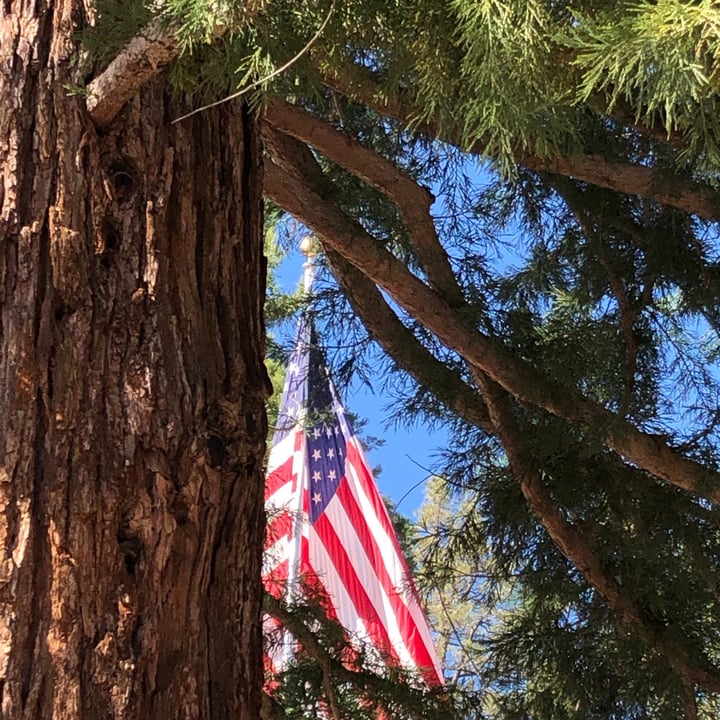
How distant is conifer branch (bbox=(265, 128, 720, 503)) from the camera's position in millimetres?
1469

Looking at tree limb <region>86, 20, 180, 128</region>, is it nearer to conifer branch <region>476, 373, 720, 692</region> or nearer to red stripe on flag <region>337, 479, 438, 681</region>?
conifer branch <region>476, 373, 720, 692</region>

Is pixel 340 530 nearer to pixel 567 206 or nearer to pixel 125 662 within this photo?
pixel 567 206

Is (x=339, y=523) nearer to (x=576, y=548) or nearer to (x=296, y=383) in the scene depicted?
(x=296, y=383)

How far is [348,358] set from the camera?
2141 millimetres

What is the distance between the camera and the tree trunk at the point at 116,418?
30.6 inches

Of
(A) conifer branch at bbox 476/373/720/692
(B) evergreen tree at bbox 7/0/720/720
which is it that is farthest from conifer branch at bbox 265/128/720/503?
(A) conifer branch at bbox 476/373/720/692

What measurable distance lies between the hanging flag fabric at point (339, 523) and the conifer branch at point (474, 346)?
1.45 m

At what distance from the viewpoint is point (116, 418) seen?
824mm

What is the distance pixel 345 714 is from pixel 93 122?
1.12 m

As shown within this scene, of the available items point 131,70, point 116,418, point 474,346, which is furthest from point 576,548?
point 131,70

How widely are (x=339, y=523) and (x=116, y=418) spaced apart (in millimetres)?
3113

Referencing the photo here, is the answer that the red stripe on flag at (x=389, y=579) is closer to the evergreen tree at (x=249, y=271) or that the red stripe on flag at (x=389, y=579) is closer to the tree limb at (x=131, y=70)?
the evergreen tree at (x=249, y=271)

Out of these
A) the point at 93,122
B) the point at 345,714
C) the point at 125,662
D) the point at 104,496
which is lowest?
the point at 125,662

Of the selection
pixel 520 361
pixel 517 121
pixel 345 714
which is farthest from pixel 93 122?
pixel 345 714
